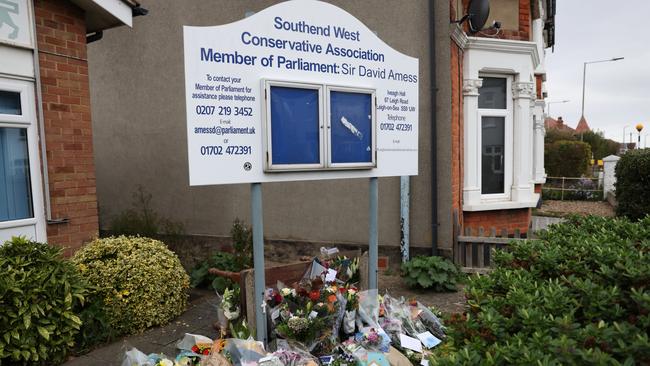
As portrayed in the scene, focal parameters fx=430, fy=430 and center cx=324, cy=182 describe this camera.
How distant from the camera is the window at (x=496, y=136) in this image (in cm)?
734

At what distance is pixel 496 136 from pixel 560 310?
6.03 meters

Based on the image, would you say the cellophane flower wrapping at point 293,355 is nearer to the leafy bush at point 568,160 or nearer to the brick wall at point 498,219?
the brick wall at point 498,219

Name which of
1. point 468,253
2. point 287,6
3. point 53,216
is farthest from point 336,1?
point 53,216

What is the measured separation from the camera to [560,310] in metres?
1.88

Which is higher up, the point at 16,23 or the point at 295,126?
the point at 16,23

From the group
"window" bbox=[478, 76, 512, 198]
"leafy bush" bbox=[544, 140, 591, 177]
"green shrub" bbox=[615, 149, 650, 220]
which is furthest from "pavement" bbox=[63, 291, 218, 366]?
"leafy bush" bbox=[544, 140, 591, 177]

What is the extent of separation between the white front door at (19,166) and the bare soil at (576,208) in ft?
43.2

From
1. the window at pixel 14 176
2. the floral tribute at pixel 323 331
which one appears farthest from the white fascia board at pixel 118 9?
the floral tribute at pixel 323 331

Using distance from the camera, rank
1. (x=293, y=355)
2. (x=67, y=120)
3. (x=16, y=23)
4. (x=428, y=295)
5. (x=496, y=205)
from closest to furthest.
→ 1. (x=293, y=355)
2. (x=16, y=23)
3. (x=67, y=120)
4. (x=428, y=295)
5. (x=496, y=205)

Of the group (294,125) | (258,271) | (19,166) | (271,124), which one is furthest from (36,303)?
(294,125)

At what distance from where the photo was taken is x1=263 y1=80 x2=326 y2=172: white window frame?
10.5 feet

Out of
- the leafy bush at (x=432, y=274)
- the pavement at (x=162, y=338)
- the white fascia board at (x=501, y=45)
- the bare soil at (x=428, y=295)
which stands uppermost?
the white fascia board at (x=501, y=45)

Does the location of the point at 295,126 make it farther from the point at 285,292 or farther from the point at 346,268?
the point at 346,268

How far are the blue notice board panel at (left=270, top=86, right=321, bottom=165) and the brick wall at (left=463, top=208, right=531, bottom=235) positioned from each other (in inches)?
171
